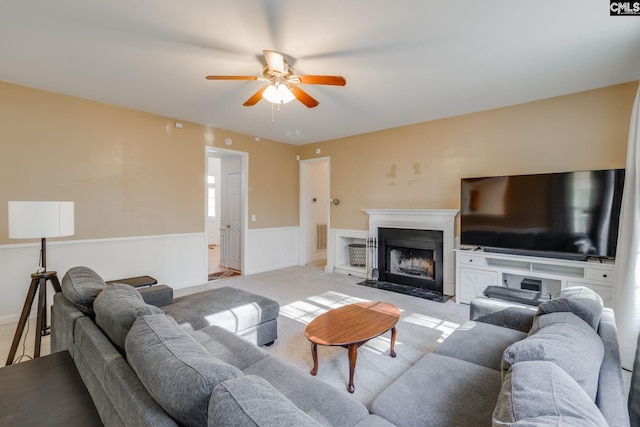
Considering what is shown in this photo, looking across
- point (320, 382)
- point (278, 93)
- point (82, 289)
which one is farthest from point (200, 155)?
point (320, 382)

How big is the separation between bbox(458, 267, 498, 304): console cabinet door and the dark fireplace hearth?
0.32m

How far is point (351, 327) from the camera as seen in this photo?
2.36 meters

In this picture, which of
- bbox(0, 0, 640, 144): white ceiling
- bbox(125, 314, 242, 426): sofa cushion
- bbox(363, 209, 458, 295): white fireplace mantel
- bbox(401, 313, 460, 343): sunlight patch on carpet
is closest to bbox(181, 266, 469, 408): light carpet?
bbox(401, 313, 460, 343): sunlight patch on carpet

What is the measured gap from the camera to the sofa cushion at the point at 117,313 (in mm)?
1337

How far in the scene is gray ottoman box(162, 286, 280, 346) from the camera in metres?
2.40

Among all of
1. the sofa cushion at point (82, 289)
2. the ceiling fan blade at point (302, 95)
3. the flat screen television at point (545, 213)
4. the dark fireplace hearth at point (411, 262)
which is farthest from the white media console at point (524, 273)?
the sofa cushion at point (82, 289)

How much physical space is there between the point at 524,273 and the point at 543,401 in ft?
10.9

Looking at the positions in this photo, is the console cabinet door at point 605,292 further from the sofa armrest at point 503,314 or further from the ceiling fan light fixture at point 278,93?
the ceiling fan light fixture at point 278,93

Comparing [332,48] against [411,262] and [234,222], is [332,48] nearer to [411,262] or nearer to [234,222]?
[411,262]

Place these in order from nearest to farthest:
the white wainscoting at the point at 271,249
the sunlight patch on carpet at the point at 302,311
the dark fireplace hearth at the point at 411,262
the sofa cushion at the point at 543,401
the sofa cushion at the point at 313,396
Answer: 1. the sofa cushion at the point at 543,401
2. the sofa cushion at the point at 313,396
3. the sunlight patch on carpet at the point at 302,311
4. the dark fireplace hearth at the point at 411,262
5. the white wainscoting at the point at 271,249

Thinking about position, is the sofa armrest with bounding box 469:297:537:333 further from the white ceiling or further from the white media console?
the white ceiling

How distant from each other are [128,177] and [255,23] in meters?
3.14

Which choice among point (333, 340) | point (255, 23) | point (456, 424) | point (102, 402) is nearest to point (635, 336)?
point (456, 424)

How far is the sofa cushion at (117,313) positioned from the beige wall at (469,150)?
4255 mm
